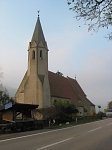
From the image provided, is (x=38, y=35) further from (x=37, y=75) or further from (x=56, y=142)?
(x=56, y=142)

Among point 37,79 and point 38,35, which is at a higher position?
point 38,35

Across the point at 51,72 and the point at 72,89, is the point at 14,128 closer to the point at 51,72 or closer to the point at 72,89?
the point at 51,72

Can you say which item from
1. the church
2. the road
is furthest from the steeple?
the road

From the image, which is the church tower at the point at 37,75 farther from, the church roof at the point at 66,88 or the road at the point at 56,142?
the road at the point at 56,142

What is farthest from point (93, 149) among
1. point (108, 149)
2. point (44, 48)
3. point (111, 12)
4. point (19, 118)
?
point (44, 48)

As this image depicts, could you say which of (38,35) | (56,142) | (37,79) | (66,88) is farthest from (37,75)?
A: (56,142)

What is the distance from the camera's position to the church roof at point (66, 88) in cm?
9628

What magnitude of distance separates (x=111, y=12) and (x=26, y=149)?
758 cm

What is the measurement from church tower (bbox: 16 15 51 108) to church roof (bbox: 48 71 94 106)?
20.4ft

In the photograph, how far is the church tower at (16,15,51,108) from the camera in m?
86.5

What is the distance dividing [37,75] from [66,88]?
1904cm

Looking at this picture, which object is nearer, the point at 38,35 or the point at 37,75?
the point at 37,75

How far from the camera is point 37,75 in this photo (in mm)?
87000

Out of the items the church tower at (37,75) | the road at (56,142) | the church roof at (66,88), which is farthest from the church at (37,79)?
the road at (56,142)
